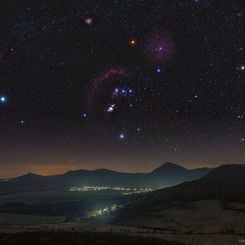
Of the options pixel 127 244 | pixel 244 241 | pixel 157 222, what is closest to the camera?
pixel 127 244

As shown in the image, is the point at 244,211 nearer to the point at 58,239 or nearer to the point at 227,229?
the point at 227,229

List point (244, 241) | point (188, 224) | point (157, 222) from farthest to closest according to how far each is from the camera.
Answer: point (157, 222), point (188, 224), point (244, 241)

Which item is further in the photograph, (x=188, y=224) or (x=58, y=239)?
(x=188, y=224)

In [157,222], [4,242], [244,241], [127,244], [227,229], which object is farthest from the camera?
[157,222]

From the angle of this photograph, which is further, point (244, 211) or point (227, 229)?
point (244, 211)

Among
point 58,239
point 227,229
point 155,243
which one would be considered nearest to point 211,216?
point 227,229

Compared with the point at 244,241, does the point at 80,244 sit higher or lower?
higher

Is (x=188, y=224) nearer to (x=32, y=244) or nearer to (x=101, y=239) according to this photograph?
(x=101, y=239)

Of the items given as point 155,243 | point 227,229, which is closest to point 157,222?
point 227,229

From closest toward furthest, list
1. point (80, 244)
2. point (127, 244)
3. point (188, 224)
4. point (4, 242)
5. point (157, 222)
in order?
1. point (4, 242)
2. point (80, 244)
3. point (127, 244)
4. point (188, 224)
5. point (157, 222)
